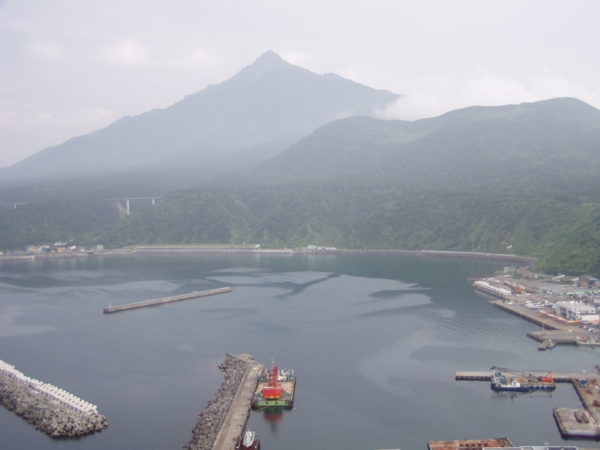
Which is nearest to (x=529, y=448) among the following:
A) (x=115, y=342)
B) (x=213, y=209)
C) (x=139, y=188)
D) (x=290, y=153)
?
(x=115, y=342)

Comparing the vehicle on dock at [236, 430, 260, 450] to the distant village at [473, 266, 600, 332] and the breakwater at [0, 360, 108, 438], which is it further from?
the distant village at [473, 266, 600, 332]

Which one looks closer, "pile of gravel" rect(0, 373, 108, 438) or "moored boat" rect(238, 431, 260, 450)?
"moored boat" rect(238, 431, 260, 450)

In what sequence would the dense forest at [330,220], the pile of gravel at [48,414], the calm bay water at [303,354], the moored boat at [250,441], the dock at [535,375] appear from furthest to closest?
1. the dense forest at [330,220]
2. the dock at [535,375]
3. the calm bay water at [303,354]
4. the pile of gravel at [48,414]
5. the moored boat at [250,441]

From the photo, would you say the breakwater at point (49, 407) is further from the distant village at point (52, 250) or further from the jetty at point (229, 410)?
the distant village at point (52, 250)

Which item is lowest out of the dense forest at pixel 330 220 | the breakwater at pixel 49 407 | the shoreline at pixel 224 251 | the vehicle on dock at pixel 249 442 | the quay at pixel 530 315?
the vehicle on dock at pixel 249 442

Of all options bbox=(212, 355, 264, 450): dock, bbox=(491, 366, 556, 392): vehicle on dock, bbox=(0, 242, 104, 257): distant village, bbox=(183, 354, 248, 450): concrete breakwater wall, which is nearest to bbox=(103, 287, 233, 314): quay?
bbox=(183, 354, 248, 450): concrete breakwater wall

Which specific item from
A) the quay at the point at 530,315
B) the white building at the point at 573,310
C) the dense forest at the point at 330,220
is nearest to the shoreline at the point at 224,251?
the dense forest at the point at 330,220

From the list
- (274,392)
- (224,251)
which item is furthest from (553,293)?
(224,251)

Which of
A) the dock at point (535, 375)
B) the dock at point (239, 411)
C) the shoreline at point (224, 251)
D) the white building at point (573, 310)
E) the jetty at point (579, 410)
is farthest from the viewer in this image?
the shoreline at point (224, 251)
